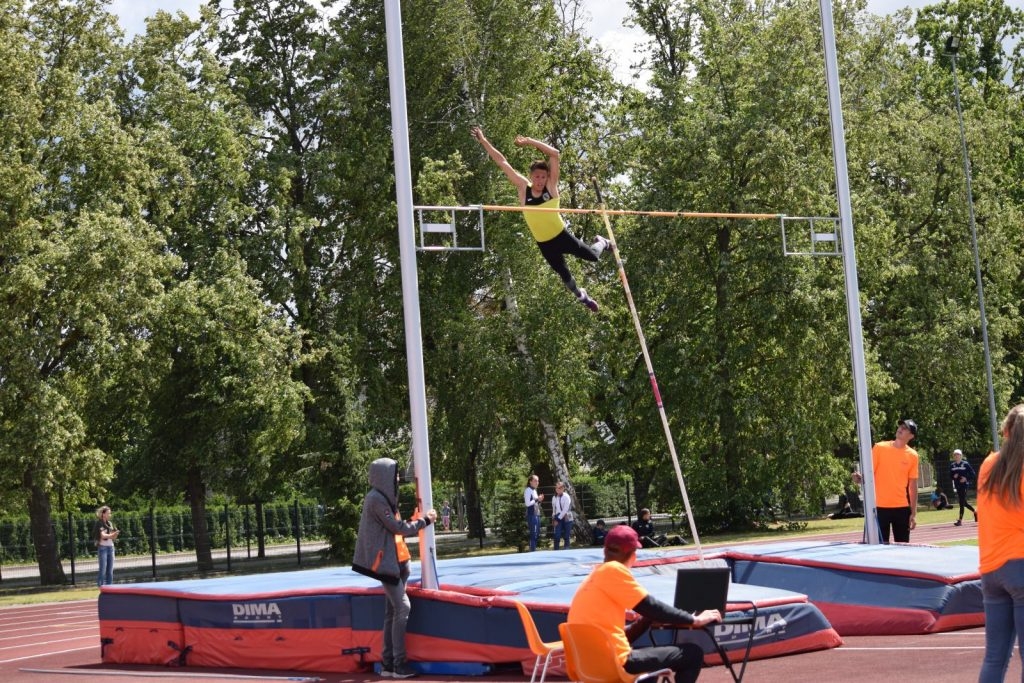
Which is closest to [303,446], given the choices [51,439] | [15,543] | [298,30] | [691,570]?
[51,439]

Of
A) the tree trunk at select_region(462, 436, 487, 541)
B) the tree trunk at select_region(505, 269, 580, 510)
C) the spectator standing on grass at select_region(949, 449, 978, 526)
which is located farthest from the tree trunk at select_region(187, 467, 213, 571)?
the spectator standing on grass at select_region(949, 449, 978, 526)

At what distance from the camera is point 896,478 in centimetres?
1302

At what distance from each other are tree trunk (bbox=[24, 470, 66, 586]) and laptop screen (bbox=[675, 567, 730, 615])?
893 inches

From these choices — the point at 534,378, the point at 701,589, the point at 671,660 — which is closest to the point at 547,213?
the point at 701,589

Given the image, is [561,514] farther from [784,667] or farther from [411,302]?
[784,667]

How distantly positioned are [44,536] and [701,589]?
2344cm

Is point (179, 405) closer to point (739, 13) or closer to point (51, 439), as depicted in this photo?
point (51, 439)

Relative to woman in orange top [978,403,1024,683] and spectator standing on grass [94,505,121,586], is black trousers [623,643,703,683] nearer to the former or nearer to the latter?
woman in orange top [978,403,1024,683]

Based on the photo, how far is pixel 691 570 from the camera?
726 cm

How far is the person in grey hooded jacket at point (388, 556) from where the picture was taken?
975 centimetres

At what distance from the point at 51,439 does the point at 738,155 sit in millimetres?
16048

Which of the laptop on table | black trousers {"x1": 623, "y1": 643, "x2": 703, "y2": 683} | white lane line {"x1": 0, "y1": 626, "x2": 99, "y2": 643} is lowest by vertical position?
white lane line {"x1": 0, "y1": 626, "x2": 99, "y2": 643}

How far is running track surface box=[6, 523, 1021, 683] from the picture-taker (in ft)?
A: 27.9

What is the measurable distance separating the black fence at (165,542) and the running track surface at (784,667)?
16.2 metres
